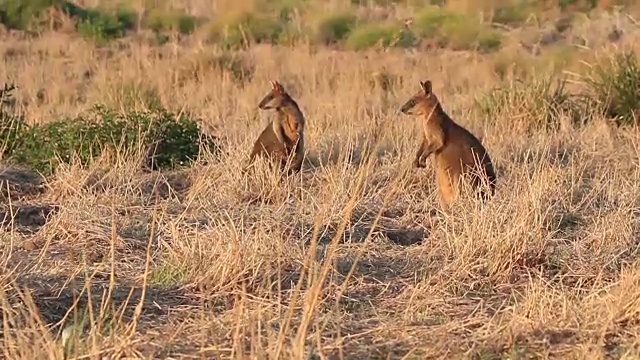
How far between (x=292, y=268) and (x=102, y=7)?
75.7ft

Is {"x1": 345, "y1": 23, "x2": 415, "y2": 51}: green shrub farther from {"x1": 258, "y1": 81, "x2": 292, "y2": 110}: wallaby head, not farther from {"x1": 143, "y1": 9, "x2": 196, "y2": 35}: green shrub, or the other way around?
{"x1": 258, "y1": 81, "x2": 292, "y2": 110}: wallaby head

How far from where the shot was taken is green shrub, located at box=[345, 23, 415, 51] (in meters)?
22.7

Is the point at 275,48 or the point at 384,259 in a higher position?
the point at 384,259

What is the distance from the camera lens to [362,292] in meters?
5.75

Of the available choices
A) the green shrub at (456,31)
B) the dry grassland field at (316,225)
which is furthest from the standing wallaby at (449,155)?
the green shrub at (456,31)

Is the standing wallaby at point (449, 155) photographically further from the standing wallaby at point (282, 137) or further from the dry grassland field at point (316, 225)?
the standing wallaby at point (282, 137)

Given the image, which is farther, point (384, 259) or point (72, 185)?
point (72, 185)

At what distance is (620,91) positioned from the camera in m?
A: 12.1

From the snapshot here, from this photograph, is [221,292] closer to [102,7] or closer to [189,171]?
[189,171]

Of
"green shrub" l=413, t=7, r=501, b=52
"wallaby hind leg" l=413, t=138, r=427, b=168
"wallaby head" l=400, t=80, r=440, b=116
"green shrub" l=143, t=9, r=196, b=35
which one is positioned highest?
"wallaby head" l=400, t=80, r=440, b=116

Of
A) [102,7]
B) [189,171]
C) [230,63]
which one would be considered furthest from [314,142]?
[102,7]

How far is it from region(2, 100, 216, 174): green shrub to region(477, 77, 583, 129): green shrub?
11.1 feet

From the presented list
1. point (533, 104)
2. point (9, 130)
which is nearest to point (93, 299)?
point (9, 130)

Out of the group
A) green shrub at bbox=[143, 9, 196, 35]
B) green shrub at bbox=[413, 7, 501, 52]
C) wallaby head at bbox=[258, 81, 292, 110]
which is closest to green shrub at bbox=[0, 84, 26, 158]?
wallaby head at bbox=[258, 81, 292, 110]
